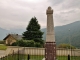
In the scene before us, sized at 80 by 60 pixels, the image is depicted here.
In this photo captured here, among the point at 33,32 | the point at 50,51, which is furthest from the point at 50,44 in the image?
the point at 33,32

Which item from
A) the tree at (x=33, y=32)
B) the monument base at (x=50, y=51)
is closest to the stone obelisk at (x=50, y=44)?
the monument base at (x=50, y=51)

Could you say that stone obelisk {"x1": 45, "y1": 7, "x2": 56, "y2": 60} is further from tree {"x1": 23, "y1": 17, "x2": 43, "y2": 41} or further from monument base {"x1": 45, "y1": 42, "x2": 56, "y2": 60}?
tree {"x1": 23, "y1": 17, "x2": 43, "y2": 41}

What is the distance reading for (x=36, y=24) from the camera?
50281mm

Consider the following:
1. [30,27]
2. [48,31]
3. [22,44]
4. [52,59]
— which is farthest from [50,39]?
[30,27]

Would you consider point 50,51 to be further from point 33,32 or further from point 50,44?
point 33,32

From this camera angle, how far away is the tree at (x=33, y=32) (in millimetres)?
47172

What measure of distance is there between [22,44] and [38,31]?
870 centimetres

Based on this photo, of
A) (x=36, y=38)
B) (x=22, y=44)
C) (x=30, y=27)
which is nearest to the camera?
(x=22, y=44)

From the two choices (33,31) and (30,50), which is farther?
(33,31)

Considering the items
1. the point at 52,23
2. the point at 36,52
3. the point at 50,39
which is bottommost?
the point at 36,52

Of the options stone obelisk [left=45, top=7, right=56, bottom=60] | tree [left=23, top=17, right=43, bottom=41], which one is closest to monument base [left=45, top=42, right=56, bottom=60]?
stone obelisk [left=45, top=7, right=56, bottom=60]

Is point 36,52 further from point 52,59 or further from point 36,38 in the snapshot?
point 52,59

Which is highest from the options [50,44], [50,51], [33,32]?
[33,32]

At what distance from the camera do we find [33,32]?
157ft
